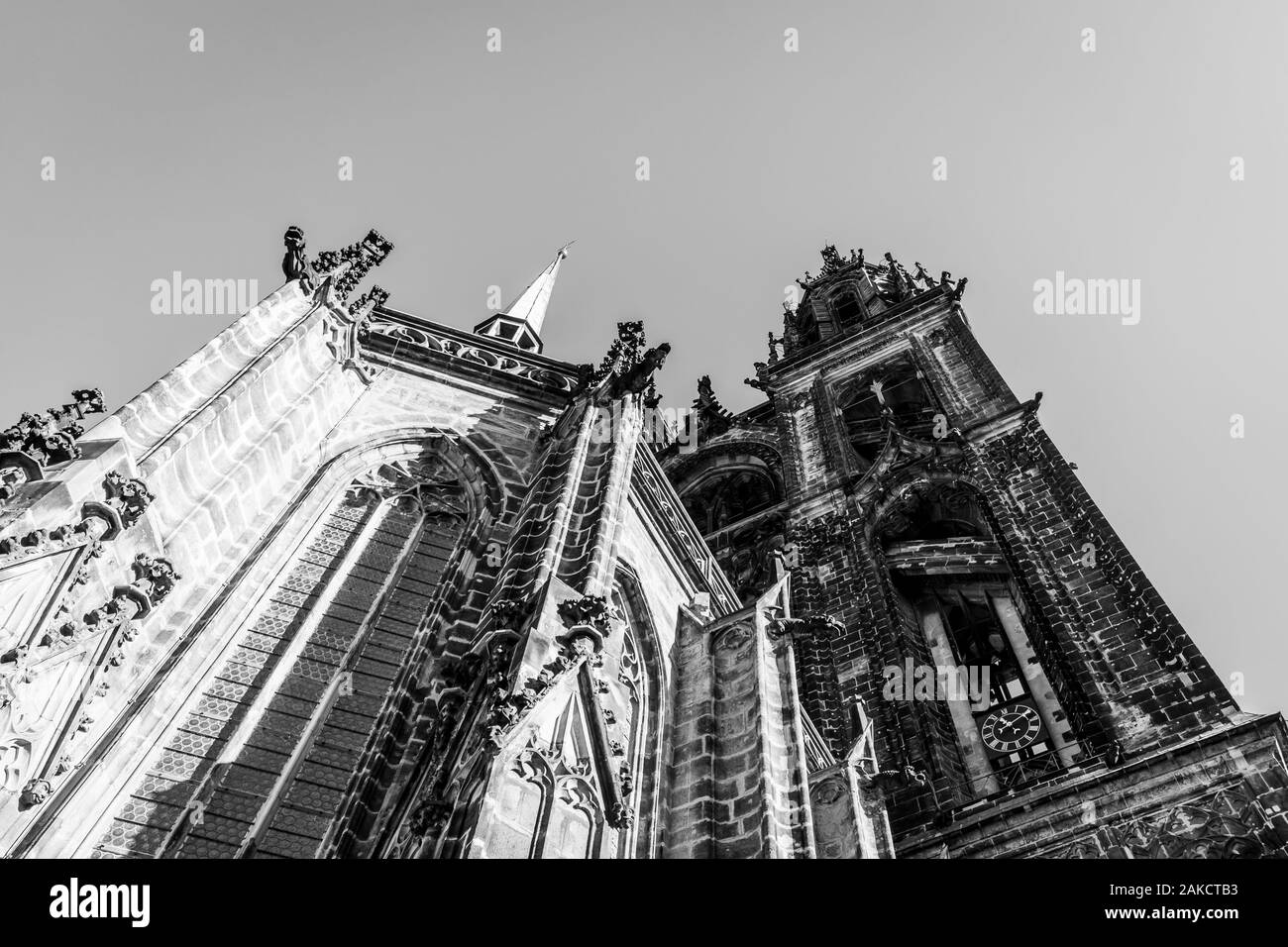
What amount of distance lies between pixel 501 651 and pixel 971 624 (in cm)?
1313

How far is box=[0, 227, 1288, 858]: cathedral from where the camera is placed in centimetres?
628

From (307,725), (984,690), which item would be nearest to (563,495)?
(307,725)

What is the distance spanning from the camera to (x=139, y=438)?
7559 millimetres

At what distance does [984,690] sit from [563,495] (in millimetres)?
9771

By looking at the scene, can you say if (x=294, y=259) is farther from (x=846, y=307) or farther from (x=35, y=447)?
(x=846, y=307)

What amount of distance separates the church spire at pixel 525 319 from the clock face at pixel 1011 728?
35.0 ft

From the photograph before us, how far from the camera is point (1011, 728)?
48.6 ft

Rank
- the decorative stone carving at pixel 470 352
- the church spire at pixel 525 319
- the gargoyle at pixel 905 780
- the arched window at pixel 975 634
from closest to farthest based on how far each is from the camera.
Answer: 1. the decorative stone carving at pixel 470 352
2. the gargoyle at pixel 905 780
3. the arched window at pixel 975 634
4. the church spire at pixel 525 319

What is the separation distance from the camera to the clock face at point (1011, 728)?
1449 cm

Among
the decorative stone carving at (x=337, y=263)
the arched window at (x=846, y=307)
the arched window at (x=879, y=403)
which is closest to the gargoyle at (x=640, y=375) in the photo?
the decorative stone carving at (x=337, y=263)

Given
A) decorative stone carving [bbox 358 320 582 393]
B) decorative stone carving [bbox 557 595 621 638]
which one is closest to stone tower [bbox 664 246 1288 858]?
decorative stone carving [bbox 557 595 621 638]

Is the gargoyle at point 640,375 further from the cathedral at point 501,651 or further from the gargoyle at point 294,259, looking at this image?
the gargoyle at point 294,259

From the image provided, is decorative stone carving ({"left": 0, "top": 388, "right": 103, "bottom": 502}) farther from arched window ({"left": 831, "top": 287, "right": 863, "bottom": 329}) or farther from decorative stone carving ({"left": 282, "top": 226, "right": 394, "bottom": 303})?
arched window ({"left": 831, "top": 287, "right": 863, "bottom": 329})
